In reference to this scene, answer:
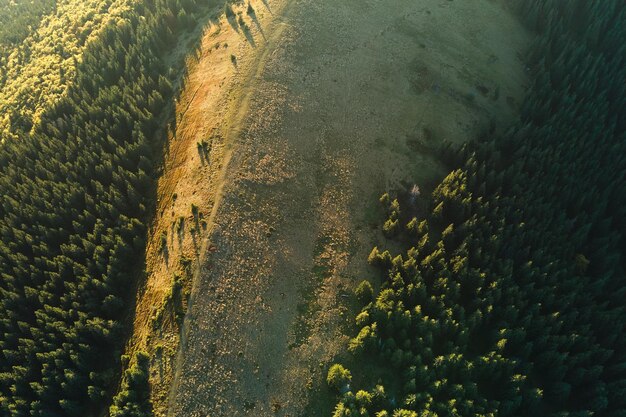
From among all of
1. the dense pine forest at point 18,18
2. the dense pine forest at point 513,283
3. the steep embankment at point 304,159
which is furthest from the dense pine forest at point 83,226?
the dense pine forest at point 513,283

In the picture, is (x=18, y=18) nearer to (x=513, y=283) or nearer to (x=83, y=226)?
(x=83, y=226)

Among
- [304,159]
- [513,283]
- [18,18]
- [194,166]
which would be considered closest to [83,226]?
[194,166]

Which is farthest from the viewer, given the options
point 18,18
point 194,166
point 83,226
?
point 18,18

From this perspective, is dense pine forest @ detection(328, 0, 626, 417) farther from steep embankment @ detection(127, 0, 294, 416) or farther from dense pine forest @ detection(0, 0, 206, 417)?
dense pine forest @ detection(0, 0, 206, 417)

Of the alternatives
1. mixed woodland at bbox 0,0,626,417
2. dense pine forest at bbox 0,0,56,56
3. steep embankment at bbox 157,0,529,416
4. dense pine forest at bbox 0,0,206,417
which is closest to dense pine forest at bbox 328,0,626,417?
mixed woodland at bbox 0,0,626,417

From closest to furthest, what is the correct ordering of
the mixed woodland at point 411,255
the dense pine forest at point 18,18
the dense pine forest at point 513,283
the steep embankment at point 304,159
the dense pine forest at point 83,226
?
the dense pine forest at point 513,283 → the steep embankment at point 304,159 → the mixed woodland at point 411,255 → the dense pine forest at point 83,226 → the dense pine forest at point 18,18

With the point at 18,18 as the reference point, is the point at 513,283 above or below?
below

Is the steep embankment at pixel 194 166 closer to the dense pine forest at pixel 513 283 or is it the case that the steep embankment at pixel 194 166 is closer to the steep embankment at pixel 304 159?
the steep embankment at pixel 304 159
